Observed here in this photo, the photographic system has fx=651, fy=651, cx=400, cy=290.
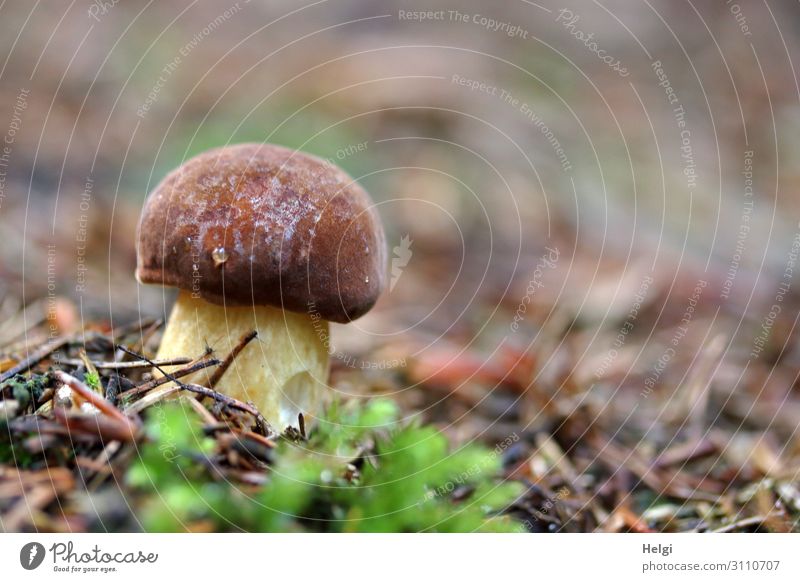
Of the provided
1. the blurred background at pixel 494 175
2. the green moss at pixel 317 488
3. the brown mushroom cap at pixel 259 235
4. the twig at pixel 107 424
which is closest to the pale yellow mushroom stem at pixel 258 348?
the brown mushroom cap at pixel 259 235

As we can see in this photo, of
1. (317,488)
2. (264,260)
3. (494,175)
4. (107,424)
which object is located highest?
(494,175)

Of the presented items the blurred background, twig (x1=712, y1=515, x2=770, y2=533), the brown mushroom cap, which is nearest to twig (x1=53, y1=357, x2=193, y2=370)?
the brown mushroom cap

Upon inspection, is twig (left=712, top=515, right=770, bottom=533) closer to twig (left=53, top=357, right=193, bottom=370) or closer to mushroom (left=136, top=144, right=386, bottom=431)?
mushroom (left=136, top=144, right=386, bottom=431)

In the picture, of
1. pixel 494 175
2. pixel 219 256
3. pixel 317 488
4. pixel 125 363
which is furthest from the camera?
pixel 494 175

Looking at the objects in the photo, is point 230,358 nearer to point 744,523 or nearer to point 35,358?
point 35,358

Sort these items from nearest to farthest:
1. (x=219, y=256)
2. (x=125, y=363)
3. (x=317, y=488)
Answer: (x=317, y=488) < (x=219, y=256) < (x=125, y=363)
